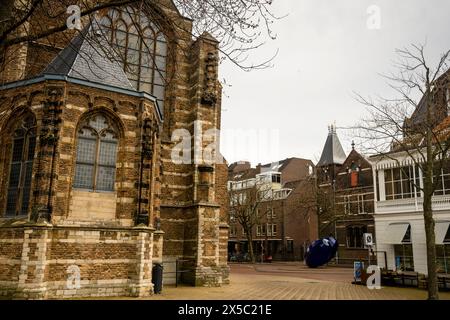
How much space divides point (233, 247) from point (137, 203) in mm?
53684

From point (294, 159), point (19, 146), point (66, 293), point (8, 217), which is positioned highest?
point (294, 159)

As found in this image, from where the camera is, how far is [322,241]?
118ft

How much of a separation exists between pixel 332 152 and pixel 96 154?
4117cm

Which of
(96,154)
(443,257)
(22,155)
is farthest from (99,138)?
(443,257)

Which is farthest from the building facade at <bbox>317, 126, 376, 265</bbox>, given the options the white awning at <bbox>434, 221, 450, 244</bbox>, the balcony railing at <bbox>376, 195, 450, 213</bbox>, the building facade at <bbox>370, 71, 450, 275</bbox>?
the white awning at <bbox>434, 221, 450, 244</bbox>

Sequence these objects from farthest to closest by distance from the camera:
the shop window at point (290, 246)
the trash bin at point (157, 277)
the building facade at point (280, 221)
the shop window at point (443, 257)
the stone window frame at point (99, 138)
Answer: the shop window at point (290, 246), the building facade at point (280, 221), the shop window at point (443, 257), the trash bin at point (157, 277), the stone window frame at point (99, 138)

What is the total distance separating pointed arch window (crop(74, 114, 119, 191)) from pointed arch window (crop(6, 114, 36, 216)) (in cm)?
148

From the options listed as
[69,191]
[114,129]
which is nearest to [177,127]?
[114,129]

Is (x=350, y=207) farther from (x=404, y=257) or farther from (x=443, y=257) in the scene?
(x=443, y=257)

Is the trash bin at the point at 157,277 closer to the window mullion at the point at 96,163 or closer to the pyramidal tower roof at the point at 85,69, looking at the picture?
the window mullion at the point at 96,163

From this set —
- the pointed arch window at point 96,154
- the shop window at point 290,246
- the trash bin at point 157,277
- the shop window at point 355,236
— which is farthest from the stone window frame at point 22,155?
the shop window at point 290,246

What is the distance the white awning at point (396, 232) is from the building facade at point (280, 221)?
2310 centimetres

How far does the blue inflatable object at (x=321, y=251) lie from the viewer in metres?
35.5

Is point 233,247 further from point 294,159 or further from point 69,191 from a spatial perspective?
point 69,191
